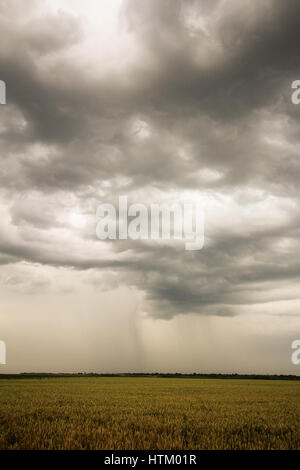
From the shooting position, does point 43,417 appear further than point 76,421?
Yes

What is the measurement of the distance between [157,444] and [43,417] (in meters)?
7.12

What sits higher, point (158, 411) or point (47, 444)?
point (47, 444)
